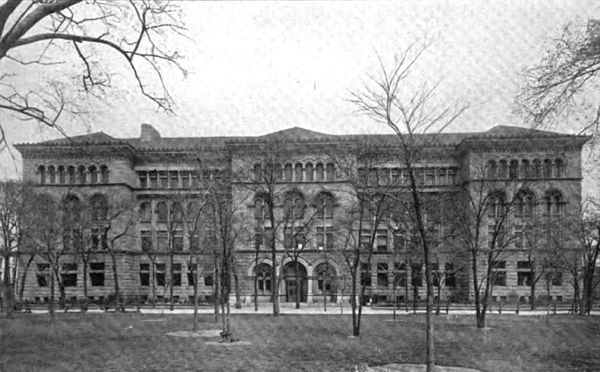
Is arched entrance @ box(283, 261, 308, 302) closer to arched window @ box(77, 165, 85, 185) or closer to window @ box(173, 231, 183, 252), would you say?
window @ box(173, 231, 183, 252)

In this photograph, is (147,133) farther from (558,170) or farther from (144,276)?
(558,170)

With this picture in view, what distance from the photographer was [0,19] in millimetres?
10977

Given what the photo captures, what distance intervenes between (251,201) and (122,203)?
41.9ft

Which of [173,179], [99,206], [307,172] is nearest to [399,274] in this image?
[307,172]

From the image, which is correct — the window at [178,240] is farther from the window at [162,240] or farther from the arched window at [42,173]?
the arched window at [42,173]

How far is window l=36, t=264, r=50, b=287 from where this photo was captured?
6343cm

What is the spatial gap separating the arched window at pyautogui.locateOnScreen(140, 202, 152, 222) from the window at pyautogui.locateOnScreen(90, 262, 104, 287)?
6.97 metres

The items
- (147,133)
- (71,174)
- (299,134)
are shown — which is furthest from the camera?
(147,133)

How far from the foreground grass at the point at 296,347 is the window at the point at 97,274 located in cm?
2981

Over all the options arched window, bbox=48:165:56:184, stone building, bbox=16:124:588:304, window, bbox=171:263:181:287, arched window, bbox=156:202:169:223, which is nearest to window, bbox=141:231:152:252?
stone building, bbox=16:124:588:304

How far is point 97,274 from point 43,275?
5341 millimetres

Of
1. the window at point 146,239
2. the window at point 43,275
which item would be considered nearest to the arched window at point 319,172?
the window at point 146,239

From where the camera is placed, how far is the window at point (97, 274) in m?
64.5

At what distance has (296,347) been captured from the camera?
75.5 ft
